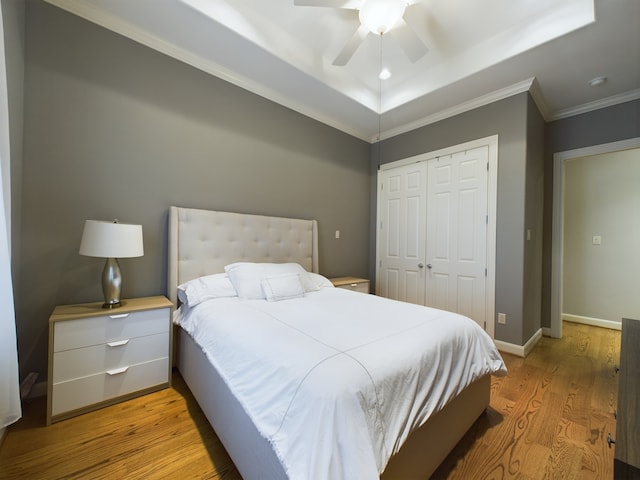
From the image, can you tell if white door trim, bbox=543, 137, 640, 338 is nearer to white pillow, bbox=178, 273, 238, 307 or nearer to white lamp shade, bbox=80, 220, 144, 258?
white pillow, bbox=178, 273, 238, 307

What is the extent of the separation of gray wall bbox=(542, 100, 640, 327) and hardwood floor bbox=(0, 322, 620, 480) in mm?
1585

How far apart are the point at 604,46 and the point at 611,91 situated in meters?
0.90

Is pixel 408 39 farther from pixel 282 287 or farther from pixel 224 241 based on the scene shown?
pixel 224 241

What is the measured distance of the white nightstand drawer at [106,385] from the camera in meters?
1.61

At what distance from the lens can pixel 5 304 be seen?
1.09m

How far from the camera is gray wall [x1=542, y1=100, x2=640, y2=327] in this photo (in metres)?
2.78

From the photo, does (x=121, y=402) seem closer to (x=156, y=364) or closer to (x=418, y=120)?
(x=156, y=364)

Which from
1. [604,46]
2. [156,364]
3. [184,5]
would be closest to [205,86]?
[184,5]

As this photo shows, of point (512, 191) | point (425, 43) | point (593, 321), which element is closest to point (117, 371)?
point (425, 43)

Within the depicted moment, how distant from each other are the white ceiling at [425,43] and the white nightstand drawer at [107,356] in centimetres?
239

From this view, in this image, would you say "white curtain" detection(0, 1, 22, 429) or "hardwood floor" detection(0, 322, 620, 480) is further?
"hardwood floor" detection(0, 322, 620, 480)

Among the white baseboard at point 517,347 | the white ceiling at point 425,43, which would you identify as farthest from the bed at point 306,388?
the white ceiling at point 425,43

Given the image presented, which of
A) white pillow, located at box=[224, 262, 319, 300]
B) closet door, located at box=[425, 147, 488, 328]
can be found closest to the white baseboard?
closet door, located at box=[425, 147, 488, 328]

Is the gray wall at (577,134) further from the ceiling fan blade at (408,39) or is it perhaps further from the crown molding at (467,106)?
the ceiling fan blade at (408,39)
